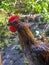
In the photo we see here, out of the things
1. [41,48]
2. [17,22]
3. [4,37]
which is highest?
[17,22]

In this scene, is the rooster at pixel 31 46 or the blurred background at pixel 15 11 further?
the blurred background at pixel 15 11

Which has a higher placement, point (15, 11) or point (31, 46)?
point (31, 46)

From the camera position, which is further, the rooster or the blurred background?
the blurred background

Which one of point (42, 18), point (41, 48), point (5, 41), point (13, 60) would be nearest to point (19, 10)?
point (42, 18)

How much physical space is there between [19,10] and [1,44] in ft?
4.35

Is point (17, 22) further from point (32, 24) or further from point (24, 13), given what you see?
point (24, 13)

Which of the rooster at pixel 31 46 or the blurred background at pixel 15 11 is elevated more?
the rooster at pixel 31 46

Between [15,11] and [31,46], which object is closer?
[31,46]

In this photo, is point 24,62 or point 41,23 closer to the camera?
point 24,62

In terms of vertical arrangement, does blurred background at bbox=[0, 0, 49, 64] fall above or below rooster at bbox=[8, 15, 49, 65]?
below

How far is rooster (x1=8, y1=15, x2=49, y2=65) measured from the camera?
3.56 m

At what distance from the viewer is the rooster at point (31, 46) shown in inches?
140

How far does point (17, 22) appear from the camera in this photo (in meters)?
3.73

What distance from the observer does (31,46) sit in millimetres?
3641
